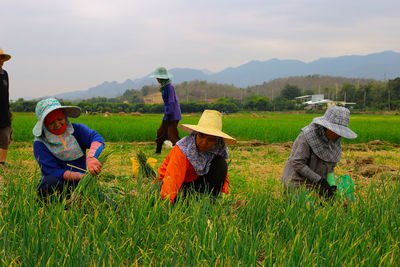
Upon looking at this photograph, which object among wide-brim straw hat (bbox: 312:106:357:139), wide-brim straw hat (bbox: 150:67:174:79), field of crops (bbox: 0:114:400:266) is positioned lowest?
field of crops (bbox: 0:114:400:266)

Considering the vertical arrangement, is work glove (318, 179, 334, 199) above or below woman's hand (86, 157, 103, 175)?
below

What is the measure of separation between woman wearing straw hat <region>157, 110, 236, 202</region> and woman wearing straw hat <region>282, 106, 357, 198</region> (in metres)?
0.67

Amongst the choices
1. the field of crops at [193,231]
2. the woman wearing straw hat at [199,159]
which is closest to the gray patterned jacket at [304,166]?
the field of crops at [193,231]

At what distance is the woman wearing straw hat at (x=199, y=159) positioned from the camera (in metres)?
2.21

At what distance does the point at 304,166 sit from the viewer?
279cm

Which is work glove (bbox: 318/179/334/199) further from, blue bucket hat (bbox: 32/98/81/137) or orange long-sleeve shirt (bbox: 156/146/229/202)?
blue bucket hat (bbox: 32/98/81/137)

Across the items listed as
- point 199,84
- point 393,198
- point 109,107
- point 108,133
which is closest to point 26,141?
point 108,133

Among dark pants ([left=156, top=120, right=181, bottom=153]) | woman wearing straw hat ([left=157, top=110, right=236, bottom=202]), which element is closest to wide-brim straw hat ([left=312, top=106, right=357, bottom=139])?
woman wearing straw hat ([left=157, top=110, right=236, bottom=202])

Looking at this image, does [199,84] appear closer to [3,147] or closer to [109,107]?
[109,107]

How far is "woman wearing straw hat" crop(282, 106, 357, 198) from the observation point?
8.68 ft

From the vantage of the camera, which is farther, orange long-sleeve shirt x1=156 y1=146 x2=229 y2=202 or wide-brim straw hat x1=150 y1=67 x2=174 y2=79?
wide-brim straw hat x1=150 y1=67 x2=174 y2=79

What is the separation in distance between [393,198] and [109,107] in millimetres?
31897

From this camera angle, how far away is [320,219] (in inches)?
65.6

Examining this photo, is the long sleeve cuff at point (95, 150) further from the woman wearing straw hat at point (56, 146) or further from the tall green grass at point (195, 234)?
the tall green grass at point (195, 234)
